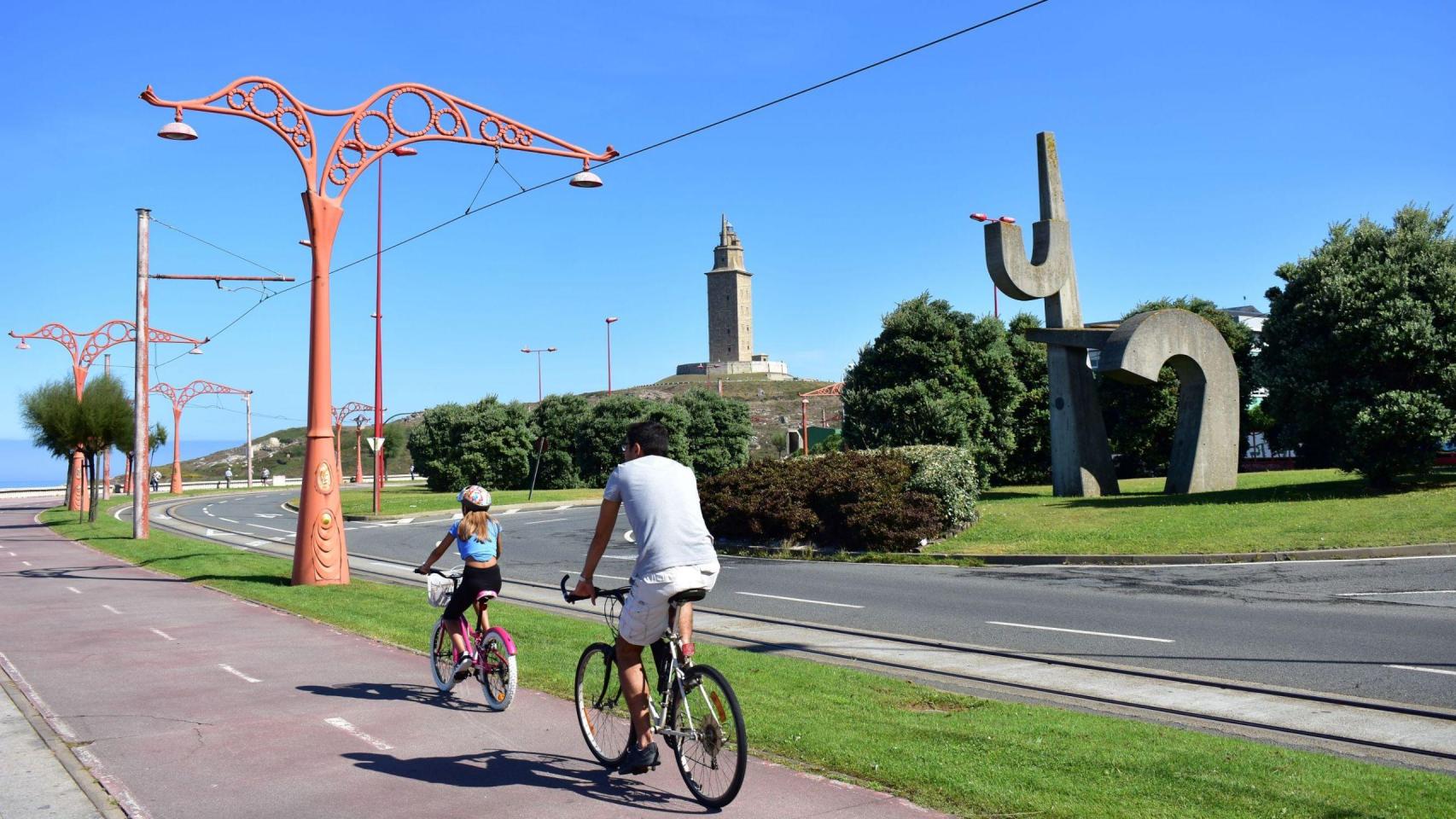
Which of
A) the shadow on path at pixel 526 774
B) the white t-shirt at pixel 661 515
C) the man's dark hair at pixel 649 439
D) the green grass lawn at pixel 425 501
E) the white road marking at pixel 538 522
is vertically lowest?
the shadow on path at pixel 526 774

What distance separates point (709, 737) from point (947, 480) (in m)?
17.1

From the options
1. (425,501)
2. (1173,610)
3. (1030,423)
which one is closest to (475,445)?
(425,501)

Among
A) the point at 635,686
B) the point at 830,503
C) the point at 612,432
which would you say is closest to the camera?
the point at 635,686

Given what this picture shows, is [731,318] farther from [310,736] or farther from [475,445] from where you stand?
[310,736]

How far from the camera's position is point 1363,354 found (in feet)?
76.6

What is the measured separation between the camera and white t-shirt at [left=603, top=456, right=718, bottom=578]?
5.50 m

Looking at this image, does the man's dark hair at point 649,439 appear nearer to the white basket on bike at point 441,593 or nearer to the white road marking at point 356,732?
the white road marking at point 356,732

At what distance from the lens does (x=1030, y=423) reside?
39.9 meters

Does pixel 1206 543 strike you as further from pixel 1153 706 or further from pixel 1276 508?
pixel 1153 706

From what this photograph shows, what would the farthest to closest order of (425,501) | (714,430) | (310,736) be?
(714,430), (425,501), (310,736)

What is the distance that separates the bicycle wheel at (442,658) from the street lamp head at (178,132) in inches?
391

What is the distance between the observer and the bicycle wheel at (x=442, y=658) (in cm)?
845

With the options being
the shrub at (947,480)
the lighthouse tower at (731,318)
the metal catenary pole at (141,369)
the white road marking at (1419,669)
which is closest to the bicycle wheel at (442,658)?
the white road marking at (1419,669)

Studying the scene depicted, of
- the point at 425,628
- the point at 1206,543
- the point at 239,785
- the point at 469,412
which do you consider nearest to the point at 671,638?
the point at 239,785
